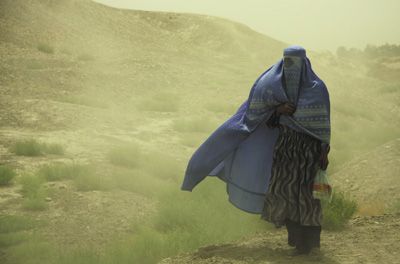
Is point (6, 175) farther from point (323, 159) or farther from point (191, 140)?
point (323, 159)

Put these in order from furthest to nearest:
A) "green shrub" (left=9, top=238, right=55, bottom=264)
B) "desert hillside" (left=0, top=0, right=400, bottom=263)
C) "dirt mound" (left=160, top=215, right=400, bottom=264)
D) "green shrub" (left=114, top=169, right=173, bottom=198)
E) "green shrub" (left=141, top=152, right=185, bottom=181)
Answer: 1. "green shrub" (left=141, top=152, right=185, bottom=181)
2. "green shrub" (left=114, top=169, right=173, bottom=198)
3. "desert hillside" (left=0, top=0, right=400, bottom=263)
4. "green shrub" (left=9, top=238, right=55, bottom=264)
5. "dirt mound" (left=160, top=215, right=400, bottom=264)

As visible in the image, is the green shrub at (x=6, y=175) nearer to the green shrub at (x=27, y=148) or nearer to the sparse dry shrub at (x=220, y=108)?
the green shrub at (x=27, y=148)

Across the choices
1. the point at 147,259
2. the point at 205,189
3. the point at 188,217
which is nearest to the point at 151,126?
the point at 205,189

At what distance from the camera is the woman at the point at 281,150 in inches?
145

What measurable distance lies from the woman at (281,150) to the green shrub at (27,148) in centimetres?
497

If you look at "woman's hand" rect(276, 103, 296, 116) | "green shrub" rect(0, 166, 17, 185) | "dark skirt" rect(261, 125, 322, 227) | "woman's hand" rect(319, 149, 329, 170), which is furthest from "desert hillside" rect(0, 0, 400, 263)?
"woman's hand" rect(276, 103, 296, 116)

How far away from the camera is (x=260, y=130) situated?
4047 millimetres

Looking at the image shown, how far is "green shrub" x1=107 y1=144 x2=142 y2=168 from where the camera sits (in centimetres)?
838

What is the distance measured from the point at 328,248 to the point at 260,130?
57.4 inches

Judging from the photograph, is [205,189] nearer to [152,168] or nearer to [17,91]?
[152,168]

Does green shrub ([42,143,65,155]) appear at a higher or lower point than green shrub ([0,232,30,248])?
higher

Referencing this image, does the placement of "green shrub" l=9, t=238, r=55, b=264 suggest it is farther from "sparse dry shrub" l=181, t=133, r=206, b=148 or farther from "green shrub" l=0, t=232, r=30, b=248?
"sparse dry shrub" l=181, t=133, r=206, b=148

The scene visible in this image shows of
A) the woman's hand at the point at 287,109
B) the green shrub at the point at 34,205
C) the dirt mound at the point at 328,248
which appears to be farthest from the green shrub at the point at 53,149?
the woman's hand at the point at 287,109

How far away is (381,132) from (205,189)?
8895 mm
